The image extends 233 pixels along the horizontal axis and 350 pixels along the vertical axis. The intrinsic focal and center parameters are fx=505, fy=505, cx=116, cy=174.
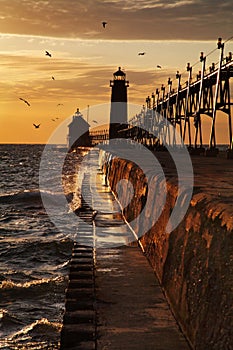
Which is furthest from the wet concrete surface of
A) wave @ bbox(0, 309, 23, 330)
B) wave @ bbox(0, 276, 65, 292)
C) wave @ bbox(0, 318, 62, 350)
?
wave @ bbox(0, 276, 65, 292)

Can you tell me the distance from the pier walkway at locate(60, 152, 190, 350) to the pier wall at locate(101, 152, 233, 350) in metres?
0.20

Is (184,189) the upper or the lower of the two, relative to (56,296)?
upper

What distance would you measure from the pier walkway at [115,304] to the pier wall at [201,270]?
0.20 m

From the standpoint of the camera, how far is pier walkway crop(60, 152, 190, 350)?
4605mm

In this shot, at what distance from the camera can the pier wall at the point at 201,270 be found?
12.1 ft

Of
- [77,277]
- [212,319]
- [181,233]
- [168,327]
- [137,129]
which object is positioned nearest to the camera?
[212,319]

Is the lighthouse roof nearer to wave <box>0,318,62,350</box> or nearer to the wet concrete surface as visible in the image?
the wet concrete surface

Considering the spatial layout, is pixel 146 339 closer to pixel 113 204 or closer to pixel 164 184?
pixel 164 184

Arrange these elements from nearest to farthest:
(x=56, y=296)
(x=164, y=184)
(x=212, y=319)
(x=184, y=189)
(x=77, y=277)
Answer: (x=212, y=319) < (x=184, y=189) < (x=77, y=277) < (x=164, y=184) < (x=56, y=296)

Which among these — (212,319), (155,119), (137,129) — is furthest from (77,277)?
(137,129)

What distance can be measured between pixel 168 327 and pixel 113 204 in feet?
35.3

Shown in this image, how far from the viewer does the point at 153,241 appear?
7.47 m

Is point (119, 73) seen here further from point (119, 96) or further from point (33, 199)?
point (33, 199)

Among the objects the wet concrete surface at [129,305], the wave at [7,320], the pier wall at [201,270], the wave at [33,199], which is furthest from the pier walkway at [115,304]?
the wave at [33,199]
